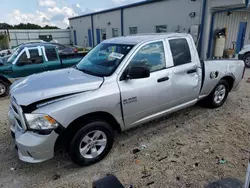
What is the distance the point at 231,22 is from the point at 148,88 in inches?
445

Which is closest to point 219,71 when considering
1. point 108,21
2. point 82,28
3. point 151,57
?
point 151,57

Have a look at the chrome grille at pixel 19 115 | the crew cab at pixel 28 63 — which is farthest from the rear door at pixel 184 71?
the crew cab at pixel 28 63

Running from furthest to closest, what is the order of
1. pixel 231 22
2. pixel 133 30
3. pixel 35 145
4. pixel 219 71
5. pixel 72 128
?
pixel 133 30, pixel 231 22, pixel 219 71, pixel 72 128, pixel 35 145

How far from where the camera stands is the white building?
34.5 ft

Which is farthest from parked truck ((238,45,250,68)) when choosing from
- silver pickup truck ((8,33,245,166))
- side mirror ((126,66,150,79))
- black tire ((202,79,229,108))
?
side mirror ((126,66,150,79))

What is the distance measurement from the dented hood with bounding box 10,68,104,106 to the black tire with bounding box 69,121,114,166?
535 mm

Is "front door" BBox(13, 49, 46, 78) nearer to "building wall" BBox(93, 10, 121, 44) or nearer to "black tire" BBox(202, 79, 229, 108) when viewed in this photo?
"black tire" BBox(202, 79, 229, 108)

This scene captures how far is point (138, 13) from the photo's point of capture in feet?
51.5

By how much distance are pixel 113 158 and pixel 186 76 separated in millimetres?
2054

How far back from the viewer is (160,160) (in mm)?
3090

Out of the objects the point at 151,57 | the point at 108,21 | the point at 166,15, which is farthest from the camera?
the point at 108,21

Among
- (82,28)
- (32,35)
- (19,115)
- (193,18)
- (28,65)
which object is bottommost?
(19,115)

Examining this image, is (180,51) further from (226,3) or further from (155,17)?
(155,17)

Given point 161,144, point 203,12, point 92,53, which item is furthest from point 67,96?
point 203,12
